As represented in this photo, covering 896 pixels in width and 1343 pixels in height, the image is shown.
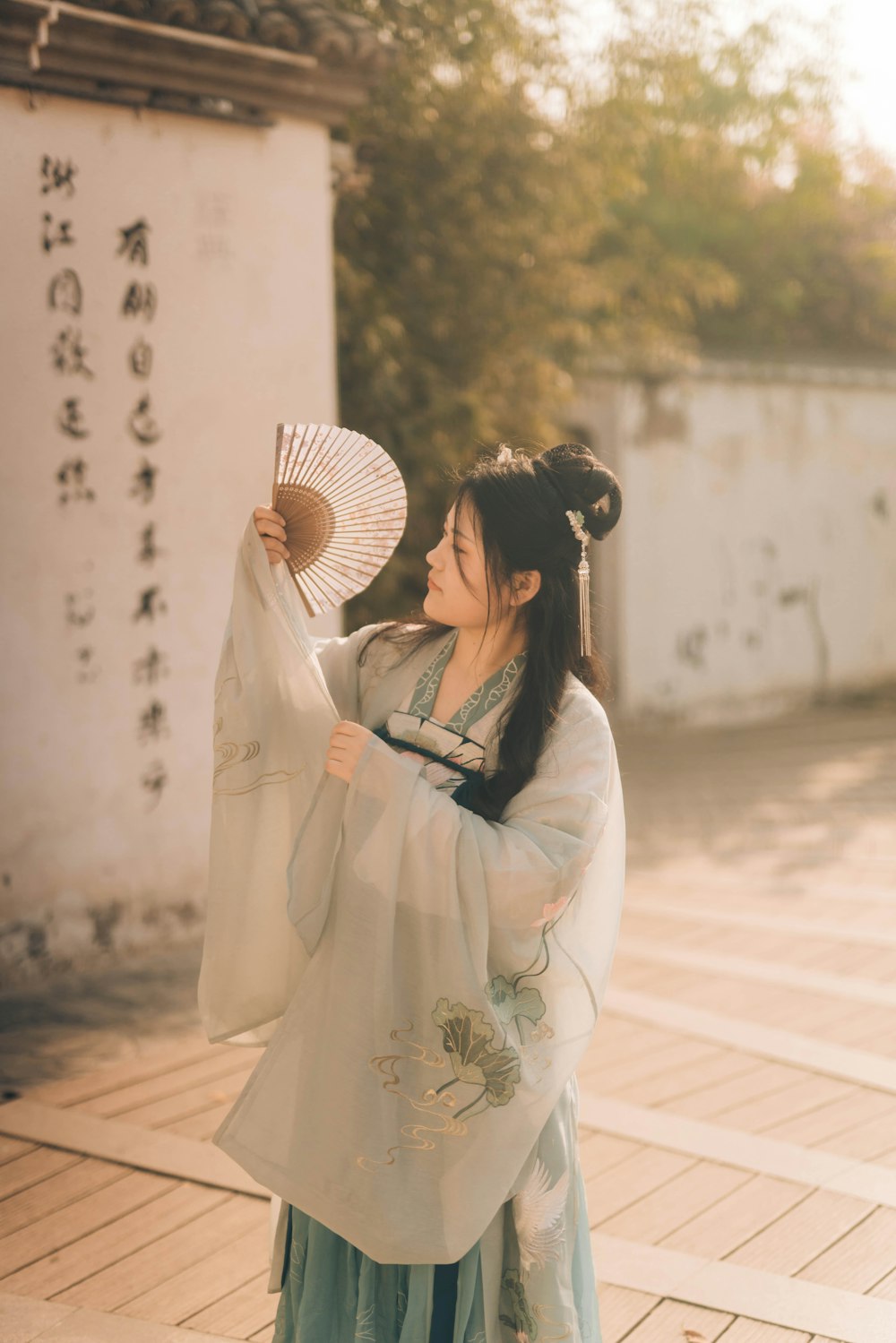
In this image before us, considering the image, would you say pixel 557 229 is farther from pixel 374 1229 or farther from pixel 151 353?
pixel 374 1229

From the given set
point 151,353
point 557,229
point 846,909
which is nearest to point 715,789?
point 846,909

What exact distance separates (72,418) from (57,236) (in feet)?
1.80

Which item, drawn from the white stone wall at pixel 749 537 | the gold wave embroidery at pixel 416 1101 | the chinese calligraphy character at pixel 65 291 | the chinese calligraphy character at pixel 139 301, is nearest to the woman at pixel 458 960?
the gold wave embroidery at pixel 416 1101

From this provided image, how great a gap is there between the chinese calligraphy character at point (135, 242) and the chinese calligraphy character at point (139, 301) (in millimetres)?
83

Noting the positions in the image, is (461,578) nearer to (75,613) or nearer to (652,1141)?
(652,1141)

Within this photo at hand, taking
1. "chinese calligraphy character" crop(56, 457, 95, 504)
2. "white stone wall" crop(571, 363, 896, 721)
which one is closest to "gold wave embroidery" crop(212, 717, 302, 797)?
"chinese calligraphy character" crop(56, 457, 95, 504)

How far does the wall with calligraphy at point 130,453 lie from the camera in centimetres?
401

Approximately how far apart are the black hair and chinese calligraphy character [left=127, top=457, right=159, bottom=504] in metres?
2.54

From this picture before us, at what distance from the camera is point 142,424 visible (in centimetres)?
428

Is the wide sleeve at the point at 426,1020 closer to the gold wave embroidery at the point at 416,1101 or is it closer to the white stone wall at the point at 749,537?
the gold wave embroidery at the point at 416,1101

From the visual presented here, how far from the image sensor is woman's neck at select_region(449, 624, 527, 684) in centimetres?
202

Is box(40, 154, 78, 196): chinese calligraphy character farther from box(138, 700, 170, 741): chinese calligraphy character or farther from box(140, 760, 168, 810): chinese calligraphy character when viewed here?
box(140, 760, 168, 810): chinese calligraphy character

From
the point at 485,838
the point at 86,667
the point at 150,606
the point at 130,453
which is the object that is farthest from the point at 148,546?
the point at 485,838

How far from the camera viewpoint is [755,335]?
45.7 feet
